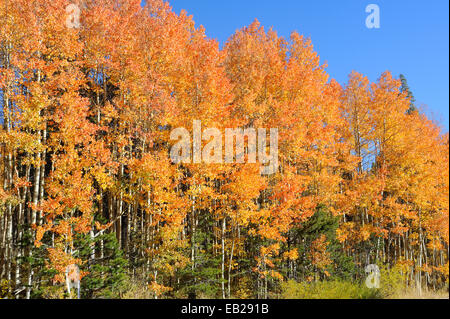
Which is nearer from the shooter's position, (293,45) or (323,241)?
(323,241)

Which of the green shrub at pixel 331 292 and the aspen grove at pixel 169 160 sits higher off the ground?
the aspen grove at pixel 169 160

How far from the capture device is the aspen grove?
434 inches

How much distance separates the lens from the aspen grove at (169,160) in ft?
36.2

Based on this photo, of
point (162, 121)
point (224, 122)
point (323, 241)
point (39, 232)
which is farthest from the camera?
point (323, 241)

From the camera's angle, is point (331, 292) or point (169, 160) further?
point (169, 160)

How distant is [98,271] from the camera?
1092 cm

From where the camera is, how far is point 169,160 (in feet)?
43.4

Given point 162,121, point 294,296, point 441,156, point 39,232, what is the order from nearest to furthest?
point 39,232 < point 294,296 < point 162,121 < point 441,156

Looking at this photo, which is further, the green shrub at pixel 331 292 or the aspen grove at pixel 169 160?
the aspen grove at pixel 169 160

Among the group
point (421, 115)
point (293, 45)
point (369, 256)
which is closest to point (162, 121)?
point (293, 45)

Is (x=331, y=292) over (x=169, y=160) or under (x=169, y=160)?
under

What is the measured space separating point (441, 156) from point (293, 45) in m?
9.93

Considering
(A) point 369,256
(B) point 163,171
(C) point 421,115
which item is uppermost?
(C) point 421,115

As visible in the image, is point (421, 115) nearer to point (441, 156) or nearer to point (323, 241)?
point (441, 156)
